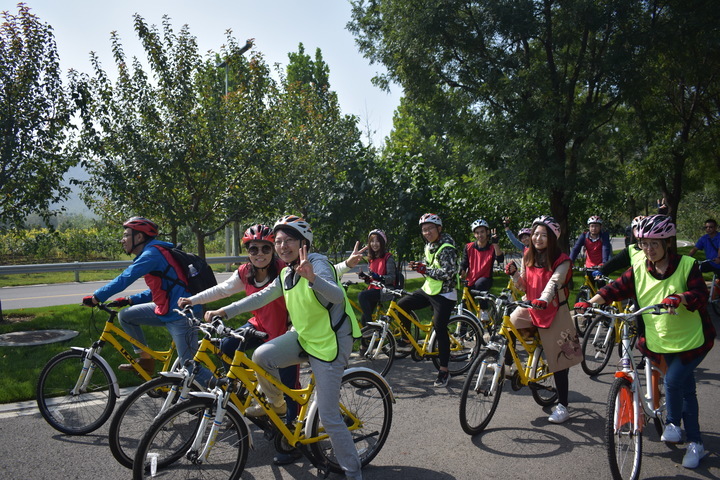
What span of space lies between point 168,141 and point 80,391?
20.1ft

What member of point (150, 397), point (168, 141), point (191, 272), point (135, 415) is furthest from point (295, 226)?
point (168, 141)

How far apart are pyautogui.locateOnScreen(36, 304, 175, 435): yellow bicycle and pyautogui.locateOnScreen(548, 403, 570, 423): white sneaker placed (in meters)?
4.05

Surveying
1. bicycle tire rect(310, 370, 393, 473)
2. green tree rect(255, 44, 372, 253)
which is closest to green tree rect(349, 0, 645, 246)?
green tree rect(255, 44, 372, 253)

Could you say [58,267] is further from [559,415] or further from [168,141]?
[559,415]

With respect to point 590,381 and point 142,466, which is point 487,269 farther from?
point 142,466

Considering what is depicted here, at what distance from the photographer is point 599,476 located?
167 inches

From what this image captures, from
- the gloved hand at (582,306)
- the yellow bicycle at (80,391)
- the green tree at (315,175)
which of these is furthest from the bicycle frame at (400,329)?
the green tree at (315,175)

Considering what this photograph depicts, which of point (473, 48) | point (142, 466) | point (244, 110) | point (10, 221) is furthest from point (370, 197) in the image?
point (142, 466)

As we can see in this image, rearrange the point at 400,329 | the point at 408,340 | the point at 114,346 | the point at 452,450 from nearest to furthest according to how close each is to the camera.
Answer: the point at 452,450
the point at 114,346
the point at 400,329
the point at 408,340

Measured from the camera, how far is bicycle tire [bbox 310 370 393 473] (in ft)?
14.0

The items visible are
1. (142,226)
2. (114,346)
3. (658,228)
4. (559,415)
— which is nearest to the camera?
(658,228)

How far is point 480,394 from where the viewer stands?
16.3ft

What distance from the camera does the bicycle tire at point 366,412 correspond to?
14.0 feet

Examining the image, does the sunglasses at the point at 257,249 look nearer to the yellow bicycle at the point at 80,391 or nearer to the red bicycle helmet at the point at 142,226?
the red bicycle helmet at the point at 142,226
